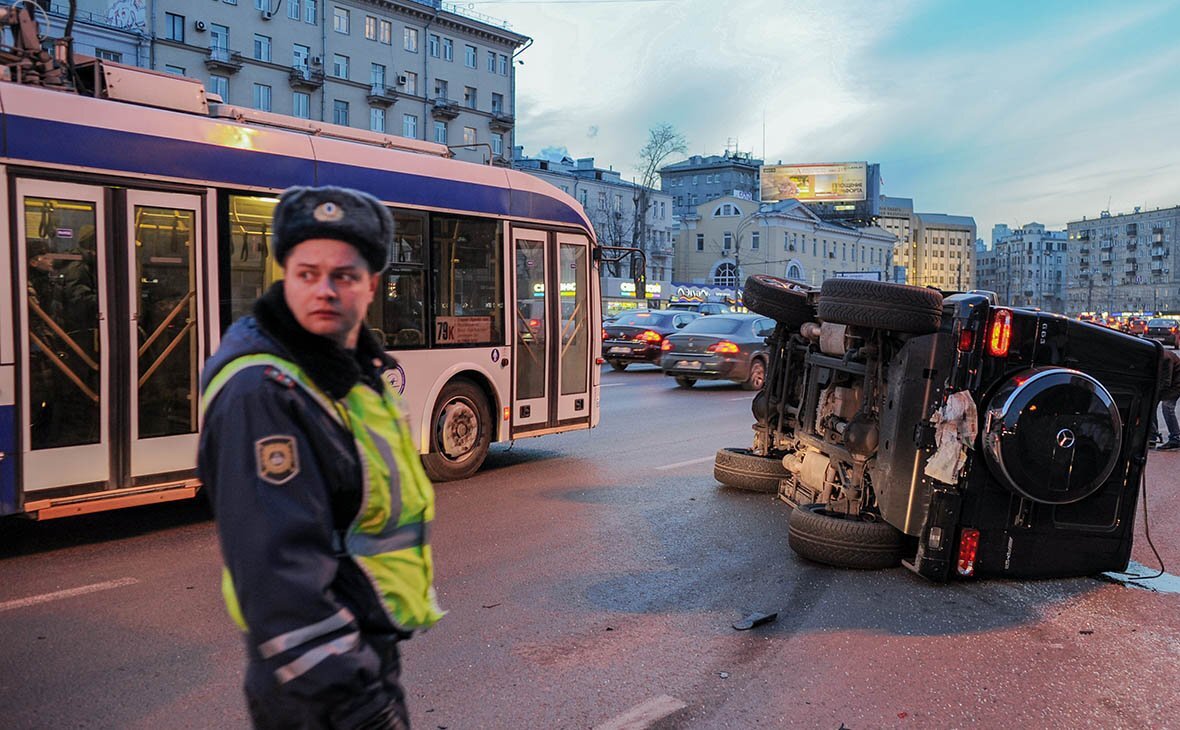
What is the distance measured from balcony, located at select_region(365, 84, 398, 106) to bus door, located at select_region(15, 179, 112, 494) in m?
60.2

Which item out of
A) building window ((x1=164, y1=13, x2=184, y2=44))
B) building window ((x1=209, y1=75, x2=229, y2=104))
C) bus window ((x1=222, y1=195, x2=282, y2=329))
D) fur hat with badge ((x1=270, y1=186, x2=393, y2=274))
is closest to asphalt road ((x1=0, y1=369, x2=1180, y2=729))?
bus window ((x1=222, y1=195, x2=282, y2=329))

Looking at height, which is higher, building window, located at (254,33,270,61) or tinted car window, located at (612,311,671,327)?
building window, located at (254,33,270,61)

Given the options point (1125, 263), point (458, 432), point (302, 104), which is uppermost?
point (302, 104)

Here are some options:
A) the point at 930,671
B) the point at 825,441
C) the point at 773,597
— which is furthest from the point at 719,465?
the point at 930,671

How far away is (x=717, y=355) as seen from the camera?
61.9 ft

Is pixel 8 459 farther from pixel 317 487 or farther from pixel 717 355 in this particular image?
pixel 717 355

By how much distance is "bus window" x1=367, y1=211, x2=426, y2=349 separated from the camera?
834 cm

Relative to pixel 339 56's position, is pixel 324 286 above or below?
below

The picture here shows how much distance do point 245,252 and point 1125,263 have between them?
201189 mm

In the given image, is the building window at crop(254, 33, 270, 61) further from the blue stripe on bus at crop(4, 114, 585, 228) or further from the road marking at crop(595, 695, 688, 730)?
the road marking at crop(595, 695, 688, 730)

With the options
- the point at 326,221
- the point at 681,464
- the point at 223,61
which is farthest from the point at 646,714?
the point at 223,61

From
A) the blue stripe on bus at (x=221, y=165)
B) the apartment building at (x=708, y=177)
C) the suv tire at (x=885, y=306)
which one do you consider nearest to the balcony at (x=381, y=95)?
the blue stripe on bus at (x=221, y=165)

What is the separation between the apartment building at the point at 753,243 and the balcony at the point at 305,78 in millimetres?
48250

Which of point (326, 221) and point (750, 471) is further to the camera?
point (750, 471)
